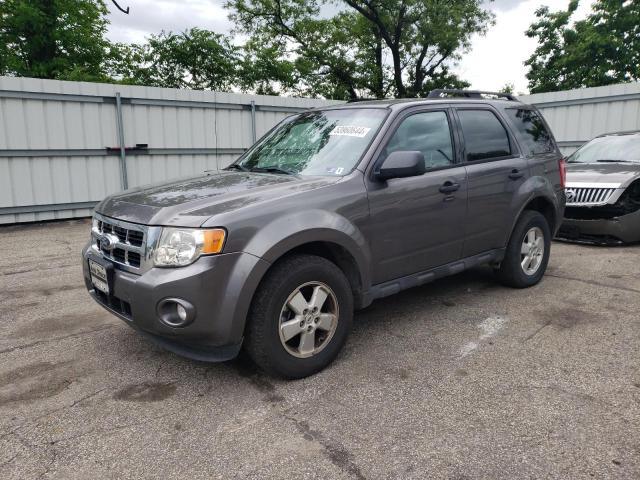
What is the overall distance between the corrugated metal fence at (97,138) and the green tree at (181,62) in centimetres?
1384

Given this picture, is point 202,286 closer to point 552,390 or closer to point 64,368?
point 64,368

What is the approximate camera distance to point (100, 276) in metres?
3.10

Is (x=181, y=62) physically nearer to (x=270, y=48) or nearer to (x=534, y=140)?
(x=270, y=48)

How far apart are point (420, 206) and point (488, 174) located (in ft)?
3.14

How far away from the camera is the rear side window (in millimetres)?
4754

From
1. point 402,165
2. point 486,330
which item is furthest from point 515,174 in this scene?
point 402,165

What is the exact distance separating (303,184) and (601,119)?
10.3 m

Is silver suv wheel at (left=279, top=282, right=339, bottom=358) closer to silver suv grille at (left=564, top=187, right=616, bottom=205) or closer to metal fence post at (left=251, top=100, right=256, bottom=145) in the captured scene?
silver suv grille at (left=564, top=187, right=616, bottom=205)

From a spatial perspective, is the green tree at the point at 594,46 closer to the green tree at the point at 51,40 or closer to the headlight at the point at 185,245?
the green tree at the point at 51,40

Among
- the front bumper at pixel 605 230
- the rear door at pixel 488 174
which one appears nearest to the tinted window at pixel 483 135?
the rear door at pixel 488 174

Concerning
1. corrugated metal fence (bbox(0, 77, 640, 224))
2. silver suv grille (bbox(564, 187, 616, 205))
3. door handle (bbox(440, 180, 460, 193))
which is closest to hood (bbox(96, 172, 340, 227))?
door handle (bbox(440, 180, 460, 193))

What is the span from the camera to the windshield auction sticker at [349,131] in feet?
11.8

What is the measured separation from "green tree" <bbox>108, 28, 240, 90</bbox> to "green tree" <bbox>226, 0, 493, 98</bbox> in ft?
10.2

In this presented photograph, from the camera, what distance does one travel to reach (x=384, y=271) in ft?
11.6
